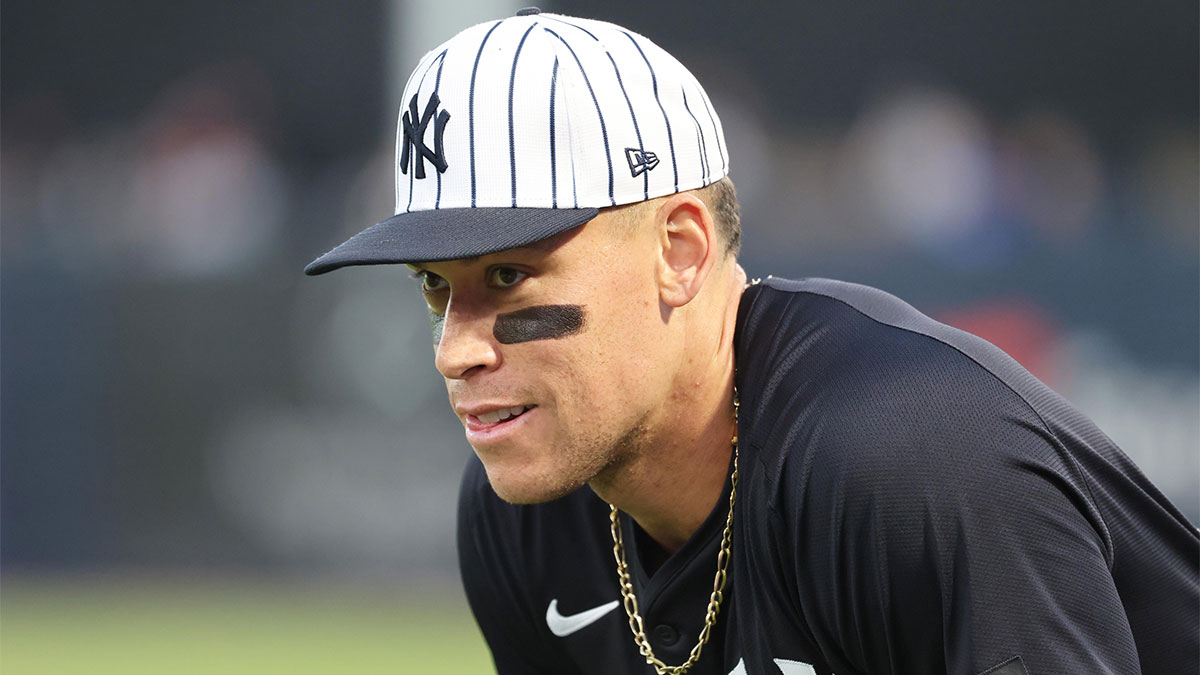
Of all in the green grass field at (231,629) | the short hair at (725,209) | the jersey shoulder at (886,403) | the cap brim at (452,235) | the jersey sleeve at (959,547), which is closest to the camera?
the jersey sleeve at (959,547)

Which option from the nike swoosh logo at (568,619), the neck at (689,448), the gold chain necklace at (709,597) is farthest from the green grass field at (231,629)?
the neck at (689,448)

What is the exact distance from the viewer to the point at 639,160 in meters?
2.54

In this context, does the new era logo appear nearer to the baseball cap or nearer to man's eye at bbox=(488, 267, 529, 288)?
the baseball cap

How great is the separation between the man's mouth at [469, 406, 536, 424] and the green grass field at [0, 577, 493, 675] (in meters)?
4.54

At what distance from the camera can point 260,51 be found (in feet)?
31.9

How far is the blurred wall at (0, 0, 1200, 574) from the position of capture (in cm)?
844

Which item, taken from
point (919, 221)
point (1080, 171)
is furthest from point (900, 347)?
point (1080, 171)

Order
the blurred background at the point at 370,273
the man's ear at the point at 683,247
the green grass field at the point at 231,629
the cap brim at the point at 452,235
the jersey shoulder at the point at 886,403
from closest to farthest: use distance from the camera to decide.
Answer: the jersey shoulder at the point at 886,403 → the cap brim at the point at 452,235 → the man's ear at the point at 683,247 → the green grass field at the point at 231,629 → the blurred background at the point at 370,273

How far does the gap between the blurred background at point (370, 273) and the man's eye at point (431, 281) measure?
5.48 m

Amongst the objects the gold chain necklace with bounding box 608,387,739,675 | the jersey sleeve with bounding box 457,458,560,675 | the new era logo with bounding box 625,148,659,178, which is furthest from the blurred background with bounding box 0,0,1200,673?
the new era logo with bounding box 625,148,659,178

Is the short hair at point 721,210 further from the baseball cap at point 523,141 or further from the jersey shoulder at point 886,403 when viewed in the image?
the jersey shoulder at point 886,403

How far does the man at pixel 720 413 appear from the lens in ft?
7.03

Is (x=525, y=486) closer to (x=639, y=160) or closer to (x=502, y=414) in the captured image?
(x=502, y=414)

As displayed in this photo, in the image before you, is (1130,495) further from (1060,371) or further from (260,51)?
(260,51)
